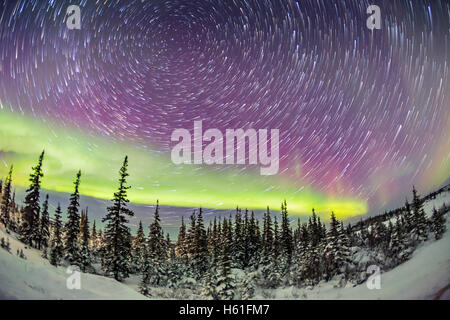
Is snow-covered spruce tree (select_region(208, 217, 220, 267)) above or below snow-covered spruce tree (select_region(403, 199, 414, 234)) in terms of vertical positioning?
below

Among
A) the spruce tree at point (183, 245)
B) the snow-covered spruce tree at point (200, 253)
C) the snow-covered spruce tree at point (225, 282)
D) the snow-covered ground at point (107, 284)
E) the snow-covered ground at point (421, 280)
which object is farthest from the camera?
the spruce tree at point (183, 245)

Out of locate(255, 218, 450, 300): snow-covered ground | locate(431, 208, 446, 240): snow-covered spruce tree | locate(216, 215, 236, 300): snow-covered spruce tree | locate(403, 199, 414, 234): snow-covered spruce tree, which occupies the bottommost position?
locate(216, 215, 236, 300): snow-covered spruce tree

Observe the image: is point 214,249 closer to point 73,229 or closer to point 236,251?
point 236,251

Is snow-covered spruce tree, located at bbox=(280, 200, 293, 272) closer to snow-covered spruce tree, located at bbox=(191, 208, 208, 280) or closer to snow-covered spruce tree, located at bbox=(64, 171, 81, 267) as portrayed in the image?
snow-covered spruce tree, located at bbox=(191, 208, 208, 280)

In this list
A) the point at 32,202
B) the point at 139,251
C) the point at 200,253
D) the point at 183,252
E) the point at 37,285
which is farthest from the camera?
the point at 183,252

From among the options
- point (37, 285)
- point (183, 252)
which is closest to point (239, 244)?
point (183, 252)

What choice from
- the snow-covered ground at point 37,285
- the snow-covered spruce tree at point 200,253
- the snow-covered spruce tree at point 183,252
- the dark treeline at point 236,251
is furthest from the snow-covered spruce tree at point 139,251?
the snow-covered ground at point 37,285

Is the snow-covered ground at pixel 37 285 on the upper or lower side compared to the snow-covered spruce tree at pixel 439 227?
lower

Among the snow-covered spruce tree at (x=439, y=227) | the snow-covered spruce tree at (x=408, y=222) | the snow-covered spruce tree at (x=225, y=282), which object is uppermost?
Result: the snow-covered spruce tree at (x=408, y=222)

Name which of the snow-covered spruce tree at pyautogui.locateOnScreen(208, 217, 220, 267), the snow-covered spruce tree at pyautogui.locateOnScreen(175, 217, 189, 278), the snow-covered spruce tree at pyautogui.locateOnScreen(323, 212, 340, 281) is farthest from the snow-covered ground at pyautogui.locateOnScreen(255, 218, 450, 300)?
the snow-covered spruce tree at pyautogui.locateOnScreen(175, 217, 189, 278)

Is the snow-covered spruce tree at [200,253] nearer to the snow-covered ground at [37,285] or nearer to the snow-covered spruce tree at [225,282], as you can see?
the snow-covered spruce tree at [225,282]

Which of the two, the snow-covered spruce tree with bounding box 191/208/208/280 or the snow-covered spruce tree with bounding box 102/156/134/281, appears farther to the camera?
the snow-covered spruce tree with bounding box 191/208/208/280
